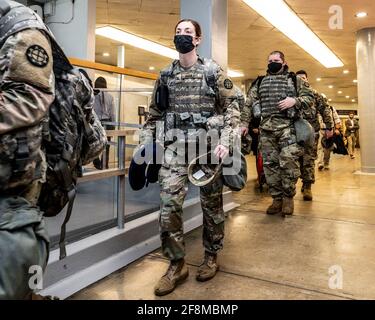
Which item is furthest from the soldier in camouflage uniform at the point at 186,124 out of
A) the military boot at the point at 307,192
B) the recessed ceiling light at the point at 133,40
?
the recessed ceiling light at the point at 133,40

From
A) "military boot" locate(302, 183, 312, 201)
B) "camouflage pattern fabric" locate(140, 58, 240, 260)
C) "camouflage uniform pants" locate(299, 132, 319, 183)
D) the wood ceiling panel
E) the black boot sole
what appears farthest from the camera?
the wood ceiling panel

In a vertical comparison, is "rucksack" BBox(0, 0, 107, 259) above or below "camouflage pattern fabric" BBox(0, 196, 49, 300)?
above

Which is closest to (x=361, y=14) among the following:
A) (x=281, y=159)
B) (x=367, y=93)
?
(x=367, y=93)

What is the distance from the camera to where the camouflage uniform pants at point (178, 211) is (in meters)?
1.87

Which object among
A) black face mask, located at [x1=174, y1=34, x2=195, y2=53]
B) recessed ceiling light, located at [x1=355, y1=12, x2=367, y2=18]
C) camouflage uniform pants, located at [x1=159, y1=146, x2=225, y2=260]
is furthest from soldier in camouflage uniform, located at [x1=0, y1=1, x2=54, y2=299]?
recessed ceiling light, located at [x1=355, y1=12, x2=367, y2=18]

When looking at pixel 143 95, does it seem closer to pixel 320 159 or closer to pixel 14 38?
pixel 14 38

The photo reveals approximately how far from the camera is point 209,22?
3.36 metres

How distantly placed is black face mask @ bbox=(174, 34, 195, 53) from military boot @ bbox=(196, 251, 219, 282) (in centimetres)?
127

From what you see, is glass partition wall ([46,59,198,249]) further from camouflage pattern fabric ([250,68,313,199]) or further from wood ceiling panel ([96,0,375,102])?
wood ceiling panel ([96,0,375,102])

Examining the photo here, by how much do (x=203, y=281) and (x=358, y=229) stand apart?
1.74 meters

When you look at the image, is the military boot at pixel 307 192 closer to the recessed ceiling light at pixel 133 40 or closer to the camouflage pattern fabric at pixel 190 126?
the camouflage pattern fabric at pixel 190 126

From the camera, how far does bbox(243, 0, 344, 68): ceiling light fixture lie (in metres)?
5.70

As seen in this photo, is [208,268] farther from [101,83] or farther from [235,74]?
[235,74]
